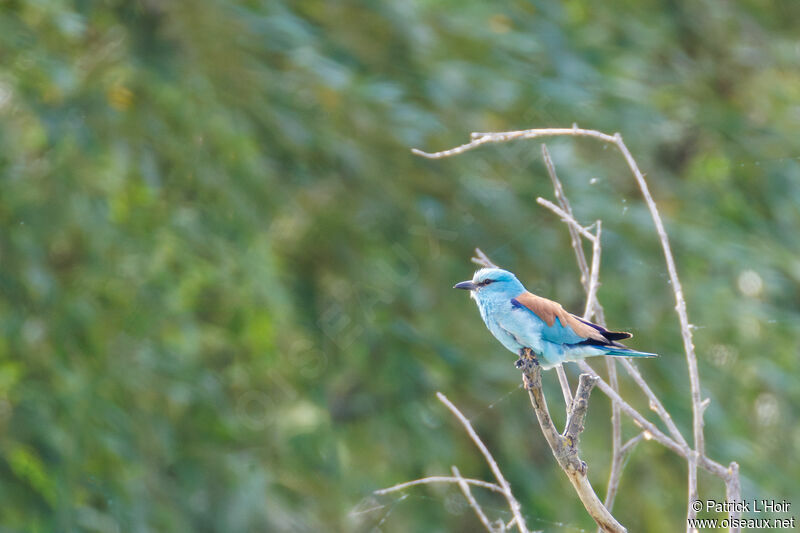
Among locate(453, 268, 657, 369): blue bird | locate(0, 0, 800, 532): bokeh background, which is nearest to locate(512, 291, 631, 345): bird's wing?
locate(453, 268, 657, 369): blue bird

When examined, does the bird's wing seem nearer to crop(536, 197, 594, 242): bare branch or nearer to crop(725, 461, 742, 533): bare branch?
crop(536, 197, 594, 242): bare branch

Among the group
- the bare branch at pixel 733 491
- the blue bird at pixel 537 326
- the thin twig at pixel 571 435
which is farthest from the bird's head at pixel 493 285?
the bare branch at pixel 733 491

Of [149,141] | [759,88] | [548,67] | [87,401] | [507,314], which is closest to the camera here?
[507,314]

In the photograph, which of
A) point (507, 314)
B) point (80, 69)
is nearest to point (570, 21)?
point (80, 69)

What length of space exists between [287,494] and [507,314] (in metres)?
3.63

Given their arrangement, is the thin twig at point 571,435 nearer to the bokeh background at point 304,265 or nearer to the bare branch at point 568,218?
the bare branch at point 568,218

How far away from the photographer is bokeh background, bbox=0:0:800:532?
4.27 meters

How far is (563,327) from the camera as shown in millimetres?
1526

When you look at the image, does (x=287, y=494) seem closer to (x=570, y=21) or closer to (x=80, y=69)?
(x=80, y=69)

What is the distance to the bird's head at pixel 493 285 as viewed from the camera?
5.41ft

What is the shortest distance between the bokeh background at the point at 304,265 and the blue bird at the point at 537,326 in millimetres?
2823

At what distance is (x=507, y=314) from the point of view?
1.60 metres

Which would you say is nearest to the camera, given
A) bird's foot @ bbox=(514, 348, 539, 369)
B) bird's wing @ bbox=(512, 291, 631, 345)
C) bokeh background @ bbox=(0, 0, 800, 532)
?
bird's wing @ bbox=(512, 291, 631, 345)

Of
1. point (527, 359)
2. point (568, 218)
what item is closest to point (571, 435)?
point (527, 359)
